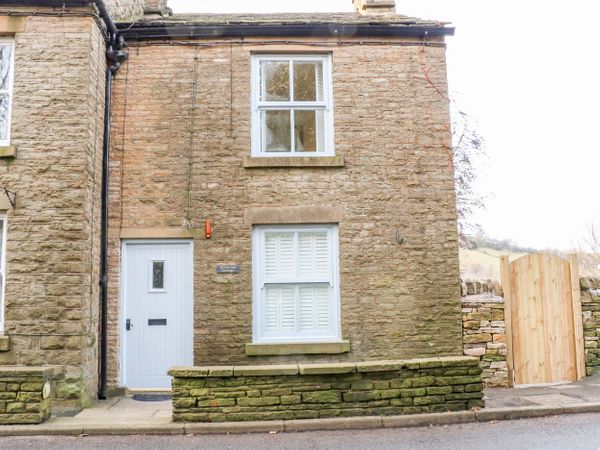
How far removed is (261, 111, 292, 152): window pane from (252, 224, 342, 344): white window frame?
1393 mm

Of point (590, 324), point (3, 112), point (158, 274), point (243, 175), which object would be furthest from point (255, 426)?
point (590, 324)

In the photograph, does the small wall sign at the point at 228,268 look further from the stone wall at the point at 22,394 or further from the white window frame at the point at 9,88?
the white window frame at the point at 9,88

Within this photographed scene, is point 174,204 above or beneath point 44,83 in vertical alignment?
beneath

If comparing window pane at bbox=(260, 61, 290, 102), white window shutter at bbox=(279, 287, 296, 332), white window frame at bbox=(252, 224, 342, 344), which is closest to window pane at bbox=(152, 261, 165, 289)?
white window frame at bbox=(252, 224, 342, 344)

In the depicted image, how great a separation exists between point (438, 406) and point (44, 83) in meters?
7.17

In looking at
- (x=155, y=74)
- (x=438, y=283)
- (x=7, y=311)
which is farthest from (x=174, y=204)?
(x=438, y=283)

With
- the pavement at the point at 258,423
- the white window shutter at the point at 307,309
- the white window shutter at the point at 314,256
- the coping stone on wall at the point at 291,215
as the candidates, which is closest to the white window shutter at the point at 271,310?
the white window shutter at the point at 307,309

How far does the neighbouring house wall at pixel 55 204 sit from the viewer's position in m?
7.59

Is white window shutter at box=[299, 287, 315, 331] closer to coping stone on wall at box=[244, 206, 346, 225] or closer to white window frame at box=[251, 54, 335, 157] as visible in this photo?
coping stone on wall at box=[244, 206, 346, 225]

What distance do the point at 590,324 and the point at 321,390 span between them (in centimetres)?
554

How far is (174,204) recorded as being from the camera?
29.0 feet

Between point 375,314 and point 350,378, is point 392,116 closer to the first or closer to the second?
point 375,314

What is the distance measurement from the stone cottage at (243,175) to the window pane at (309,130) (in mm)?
24

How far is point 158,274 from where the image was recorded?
348 inches
